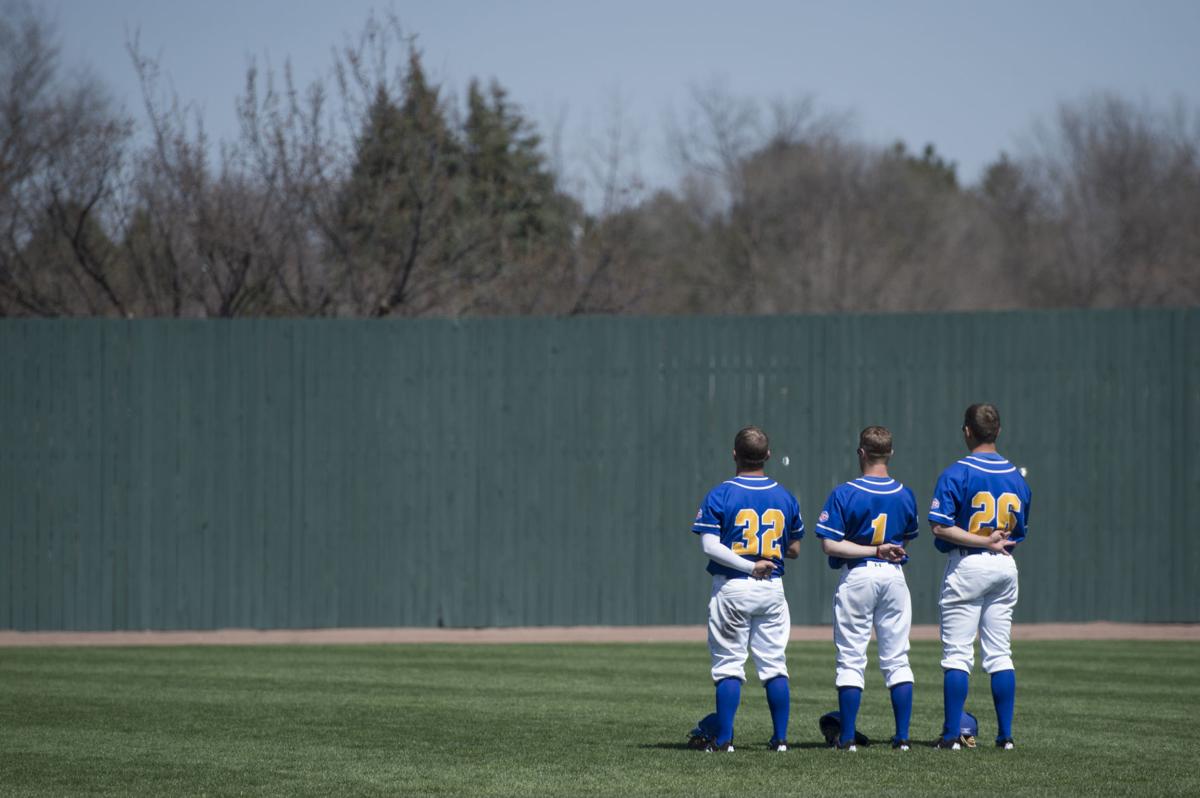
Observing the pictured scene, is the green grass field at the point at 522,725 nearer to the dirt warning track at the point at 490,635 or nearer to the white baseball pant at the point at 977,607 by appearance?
the white baseball pant at the point at 977,607

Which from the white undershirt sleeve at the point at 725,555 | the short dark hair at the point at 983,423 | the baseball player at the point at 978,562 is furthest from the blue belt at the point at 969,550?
the white undershirt sleeve at the point at 725,555

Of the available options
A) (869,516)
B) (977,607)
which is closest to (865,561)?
(869,516)

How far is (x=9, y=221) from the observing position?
23.0 metres

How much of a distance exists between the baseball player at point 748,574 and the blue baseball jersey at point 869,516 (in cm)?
20

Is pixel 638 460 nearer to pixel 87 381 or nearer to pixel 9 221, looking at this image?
pixel 87 381

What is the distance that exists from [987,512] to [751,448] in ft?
4.37

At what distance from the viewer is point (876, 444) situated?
8.05 metres

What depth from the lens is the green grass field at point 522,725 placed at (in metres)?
7.27

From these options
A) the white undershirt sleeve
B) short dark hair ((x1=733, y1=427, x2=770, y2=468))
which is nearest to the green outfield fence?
short dark hair ((x1=733, y1=427, x2=770, y2=468))

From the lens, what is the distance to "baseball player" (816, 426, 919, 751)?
800 centimetres

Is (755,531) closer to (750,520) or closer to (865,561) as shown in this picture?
(750,520)

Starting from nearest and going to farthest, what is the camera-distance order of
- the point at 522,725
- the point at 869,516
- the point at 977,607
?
1. the point at 869,516
2. the point at 977,607
3. the point at 522,725

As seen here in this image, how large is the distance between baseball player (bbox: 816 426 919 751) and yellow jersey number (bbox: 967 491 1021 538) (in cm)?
34

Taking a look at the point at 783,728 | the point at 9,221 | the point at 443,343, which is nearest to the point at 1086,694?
the point at 783,728
